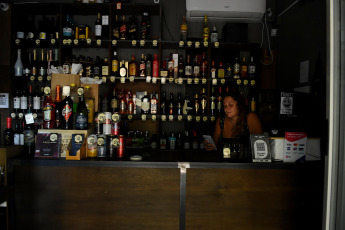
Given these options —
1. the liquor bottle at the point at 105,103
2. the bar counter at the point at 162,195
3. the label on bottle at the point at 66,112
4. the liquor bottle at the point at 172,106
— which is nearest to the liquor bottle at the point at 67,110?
the label on bottle at the point at 66,112

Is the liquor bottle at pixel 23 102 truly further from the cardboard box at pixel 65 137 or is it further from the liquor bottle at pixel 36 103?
the cardboard box at pixel 65 137

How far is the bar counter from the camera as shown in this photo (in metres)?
1.91

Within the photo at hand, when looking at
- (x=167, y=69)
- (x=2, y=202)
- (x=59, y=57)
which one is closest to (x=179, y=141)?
(x=167, y=69)

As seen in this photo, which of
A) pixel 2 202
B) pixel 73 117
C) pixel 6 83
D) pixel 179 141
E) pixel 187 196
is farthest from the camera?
pixel 179 141

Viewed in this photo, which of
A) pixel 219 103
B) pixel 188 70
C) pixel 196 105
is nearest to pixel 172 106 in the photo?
pixel 196 105

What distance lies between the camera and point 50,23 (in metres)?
3.96

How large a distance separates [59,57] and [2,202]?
258cm

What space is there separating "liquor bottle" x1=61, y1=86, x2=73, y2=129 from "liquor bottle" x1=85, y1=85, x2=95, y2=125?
5.1 inches

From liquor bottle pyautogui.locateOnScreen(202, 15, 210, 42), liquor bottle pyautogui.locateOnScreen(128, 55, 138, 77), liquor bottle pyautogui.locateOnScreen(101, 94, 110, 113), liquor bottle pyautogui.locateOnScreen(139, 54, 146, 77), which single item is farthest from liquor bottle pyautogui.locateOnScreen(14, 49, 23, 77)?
liquor bottle pyautogui.locateOnScreen(202, 15, 210, 42)

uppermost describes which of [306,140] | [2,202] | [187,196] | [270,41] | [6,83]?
[270,41]

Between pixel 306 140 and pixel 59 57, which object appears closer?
pixel 306 140

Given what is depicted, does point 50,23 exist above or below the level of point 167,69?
above

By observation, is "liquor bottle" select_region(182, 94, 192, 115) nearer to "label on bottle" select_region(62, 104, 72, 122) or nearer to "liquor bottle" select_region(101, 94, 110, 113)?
"liquor bottle" select_region(101, 94, 110, 113)

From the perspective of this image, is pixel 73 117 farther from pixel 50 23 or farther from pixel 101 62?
pixel 50 23
